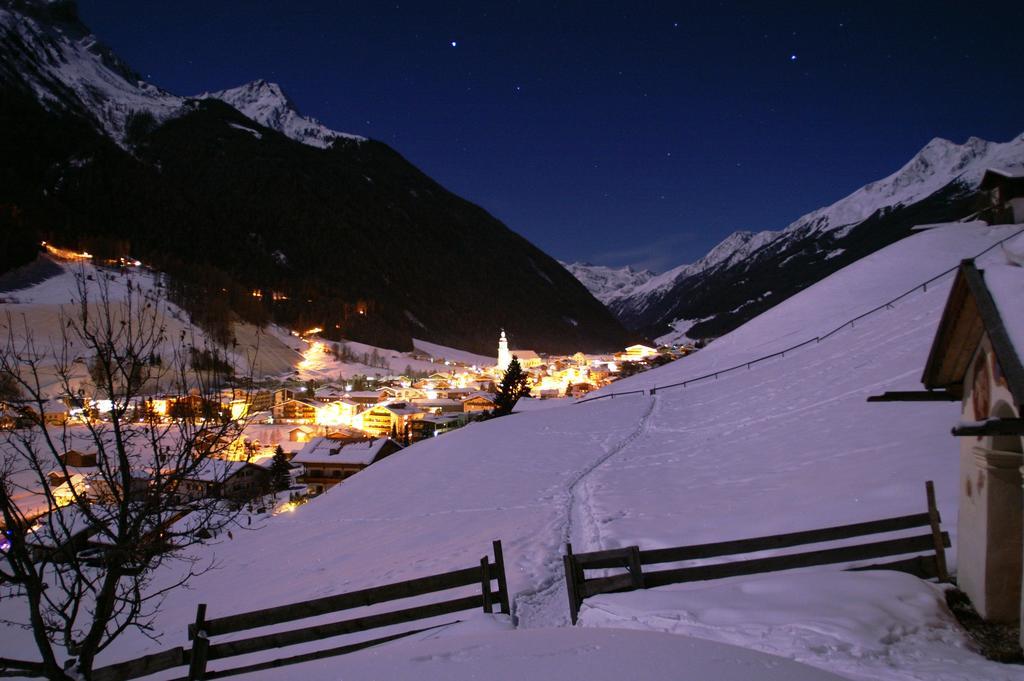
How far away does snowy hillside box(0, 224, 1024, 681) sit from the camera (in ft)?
18.5

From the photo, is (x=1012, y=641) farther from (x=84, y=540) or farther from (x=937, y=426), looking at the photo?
(x=937, y=426)

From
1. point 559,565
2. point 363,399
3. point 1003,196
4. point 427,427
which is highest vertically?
point 1003,196

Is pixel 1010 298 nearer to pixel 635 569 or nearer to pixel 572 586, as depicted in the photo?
pixel 635 569

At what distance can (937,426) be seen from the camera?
552 inches

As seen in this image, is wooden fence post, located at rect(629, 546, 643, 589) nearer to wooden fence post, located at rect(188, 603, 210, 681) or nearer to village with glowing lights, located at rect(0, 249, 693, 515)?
wooden fence post, located at rect(188, 603, 210, 681)

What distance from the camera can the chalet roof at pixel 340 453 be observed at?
44.8m

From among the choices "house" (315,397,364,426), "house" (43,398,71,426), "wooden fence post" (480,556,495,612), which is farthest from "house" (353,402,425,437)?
"wooden fence post" (480,556,495,612)

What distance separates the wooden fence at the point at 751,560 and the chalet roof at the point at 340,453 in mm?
41288

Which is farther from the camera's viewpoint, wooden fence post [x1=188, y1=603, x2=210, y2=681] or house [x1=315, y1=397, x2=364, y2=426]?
house [x1=315, y1=397, x2=364, y2=426]

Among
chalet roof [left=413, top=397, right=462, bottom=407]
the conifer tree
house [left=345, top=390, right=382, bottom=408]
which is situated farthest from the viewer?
chalet roof [left=413, top=397, right=462, bottom=407]

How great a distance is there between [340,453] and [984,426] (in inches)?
1809

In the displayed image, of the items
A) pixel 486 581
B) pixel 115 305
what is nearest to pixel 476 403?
pixel 115 305

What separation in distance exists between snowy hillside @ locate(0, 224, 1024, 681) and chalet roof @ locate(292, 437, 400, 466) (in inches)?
618

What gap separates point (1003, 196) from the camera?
40469mm
